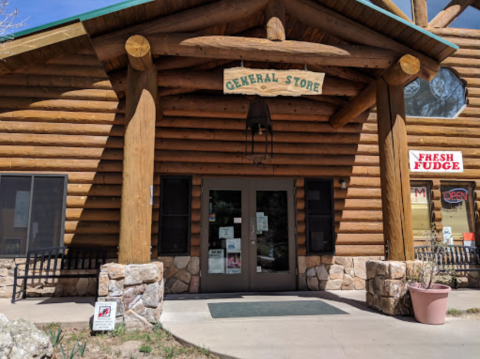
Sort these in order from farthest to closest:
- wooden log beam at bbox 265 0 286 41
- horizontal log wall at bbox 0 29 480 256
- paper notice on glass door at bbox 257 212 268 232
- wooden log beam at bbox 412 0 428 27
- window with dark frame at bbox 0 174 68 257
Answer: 1. wooden log beam at bbox 412 0 428 27
2. paper notice on glass door at bbox 257 212 268 232
3. horizontal log wall at bbox 0 29 480 256
4. window with dark frame at bbox 0 174 68 257
5. wooden log beam at bbox 265 0 286 41

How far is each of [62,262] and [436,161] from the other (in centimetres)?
828

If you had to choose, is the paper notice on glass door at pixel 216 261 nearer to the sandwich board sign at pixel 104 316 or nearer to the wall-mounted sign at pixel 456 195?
the sandwich board sign at pixel 104 316

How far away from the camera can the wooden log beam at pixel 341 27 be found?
533cm

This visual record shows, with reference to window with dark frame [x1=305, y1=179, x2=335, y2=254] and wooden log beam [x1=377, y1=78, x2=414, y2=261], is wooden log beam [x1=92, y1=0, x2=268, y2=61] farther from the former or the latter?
window with dark frame [x1=305, y1=179, x2=335, y2=254]

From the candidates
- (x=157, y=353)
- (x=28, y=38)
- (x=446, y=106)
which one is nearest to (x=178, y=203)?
(x=157, y=353)

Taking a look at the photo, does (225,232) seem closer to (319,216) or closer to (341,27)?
(319,216)

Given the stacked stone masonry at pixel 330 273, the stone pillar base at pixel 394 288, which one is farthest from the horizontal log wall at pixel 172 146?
the stone pillar base at pixel 394 288

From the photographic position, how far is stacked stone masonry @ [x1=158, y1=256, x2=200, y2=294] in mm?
6871

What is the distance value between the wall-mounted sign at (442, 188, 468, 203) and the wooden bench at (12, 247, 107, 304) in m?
7.60

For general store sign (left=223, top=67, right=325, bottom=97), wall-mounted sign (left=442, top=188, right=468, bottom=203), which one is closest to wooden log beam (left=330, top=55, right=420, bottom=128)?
general store sign (left=223, top=67, right=325, bottom=97)

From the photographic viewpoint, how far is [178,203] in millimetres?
7109

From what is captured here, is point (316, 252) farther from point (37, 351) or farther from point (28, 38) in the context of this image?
point (28, 38)

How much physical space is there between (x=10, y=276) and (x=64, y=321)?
9.04 ft

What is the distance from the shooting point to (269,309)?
211 inches
